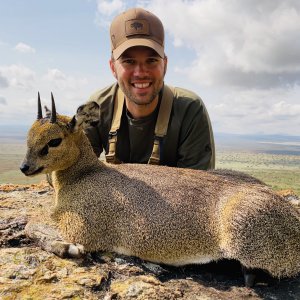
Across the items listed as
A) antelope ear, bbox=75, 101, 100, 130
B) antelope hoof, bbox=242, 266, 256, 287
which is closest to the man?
antelope ear, bbox=75, 101, 100, 130

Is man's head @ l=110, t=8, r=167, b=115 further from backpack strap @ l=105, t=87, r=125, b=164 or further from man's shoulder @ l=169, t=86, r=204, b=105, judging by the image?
man's shoulder @ l=169, t=86, r=204, b=105

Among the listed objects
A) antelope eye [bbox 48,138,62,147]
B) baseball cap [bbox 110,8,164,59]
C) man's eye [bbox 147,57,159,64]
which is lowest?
antelope eye [bbox 48,138,62,147]

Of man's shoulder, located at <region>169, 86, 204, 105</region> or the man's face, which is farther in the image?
man's shoulder, located at <region>169, 86, 204, 105</region>

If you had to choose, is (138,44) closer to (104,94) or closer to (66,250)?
(104,94)

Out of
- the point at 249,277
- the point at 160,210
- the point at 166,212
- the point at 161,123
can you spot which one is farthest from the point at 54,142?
the point at 249,277

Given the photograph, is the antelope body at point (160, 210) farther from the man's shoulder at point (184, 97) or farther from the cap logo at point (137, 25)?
the man's shoulder at point (184, 97)

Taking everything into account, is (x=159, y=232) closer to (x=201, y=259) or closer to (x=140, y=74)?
(x=201, y=259)

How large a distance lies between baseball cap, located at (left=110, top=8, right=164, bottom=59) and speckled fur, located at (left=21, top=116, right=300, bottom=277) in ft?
11.1

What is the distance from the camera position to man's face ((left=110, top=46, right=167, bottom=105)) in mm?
→ 11664

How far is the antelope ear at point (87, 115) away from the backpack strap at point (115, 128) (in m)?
2.22

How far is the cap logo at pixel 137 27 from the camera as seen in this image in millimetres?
11656

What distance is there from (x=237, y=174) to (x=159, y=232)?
2.84 m

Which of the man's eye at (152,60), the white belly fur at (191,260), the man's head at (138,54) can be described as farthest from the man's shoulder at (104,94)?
the white belly fur at (191,260)

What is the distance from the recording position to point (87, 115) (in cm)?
970
